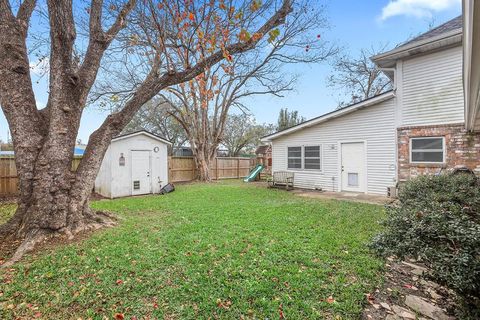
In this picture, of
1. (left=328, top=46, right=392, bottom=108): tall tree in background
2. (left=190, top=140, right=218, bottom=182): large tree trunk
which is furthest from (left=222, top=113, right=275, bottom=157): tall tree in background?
(left=190, top=140, right=218, bottom=182): large tree trunk

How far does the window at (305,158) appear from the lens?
35.7ft

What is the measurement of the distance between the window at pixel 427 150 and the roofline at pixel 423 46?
2864 millimetres

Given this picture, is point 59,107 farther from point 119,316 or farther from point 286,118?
point 286,118

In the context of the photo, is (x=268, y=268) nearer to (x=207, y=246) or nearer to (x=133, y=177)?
(x=207, y=246)

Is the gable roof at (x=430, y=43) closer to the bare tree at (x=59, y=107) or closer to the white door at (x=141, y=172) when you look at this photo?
the bare tree at (x=59, y=107)

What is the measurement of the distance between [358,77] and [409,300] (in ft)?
69.3

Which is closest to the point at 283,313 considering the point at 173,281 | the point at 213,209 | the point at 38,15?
the point at 173,281

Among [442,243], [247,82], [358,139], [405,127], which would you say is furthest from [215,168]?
[442,243]

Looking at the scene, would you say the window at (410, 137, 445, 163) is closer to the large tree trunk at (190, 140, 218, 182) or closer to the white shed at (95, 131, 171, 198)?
the white shed at (95, 131, 171, 198)

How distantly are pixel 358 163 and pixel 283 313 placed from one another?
8.59m

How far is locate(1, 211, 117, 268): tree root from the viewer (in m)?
3.69

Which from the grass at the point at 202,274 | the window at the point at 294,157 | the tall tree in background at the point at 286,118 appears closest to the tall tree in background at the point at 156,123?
the tall tree in background at the point at 286,118

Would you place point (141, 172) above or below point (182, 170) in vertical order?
above

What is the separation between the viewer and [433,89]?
788 cm
